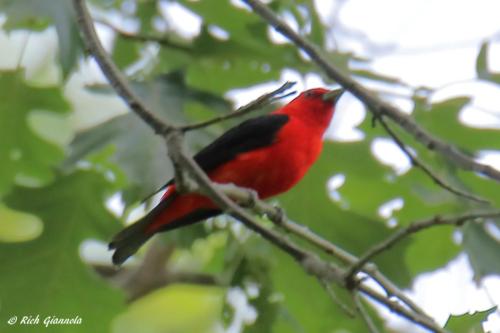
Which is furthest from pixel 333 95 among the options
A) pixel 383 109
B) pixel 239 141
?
pixel 383 109

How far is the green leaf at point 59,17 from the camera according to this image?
4.16 metres

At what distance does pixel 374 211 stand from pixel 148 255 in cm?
126

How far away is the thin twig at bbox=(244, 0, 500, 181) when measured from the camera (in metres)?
2.90

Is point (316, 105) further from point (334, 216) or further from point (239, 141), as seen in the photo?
point (239, 141)

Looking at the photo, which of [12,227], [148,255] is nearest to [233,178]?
[148,255]

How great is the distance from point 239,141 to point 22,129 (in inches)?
49.9

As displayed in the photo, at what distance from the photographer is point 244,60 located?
512 cm

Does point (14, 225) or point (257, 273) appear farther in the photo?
Result: point (14, 225)

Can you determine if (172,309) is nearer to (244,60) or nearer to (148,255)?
(148,255)

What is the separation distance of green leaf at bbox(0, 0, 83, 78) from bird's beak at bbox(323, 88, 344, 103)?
143cm

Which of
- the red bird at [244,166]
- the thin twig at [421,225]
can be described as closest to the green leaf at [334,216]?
the red bird at [244,166]

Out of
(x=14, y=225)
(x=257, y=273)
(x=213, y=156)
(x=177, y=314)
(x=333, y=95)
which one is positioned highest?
(x=213, y=156)

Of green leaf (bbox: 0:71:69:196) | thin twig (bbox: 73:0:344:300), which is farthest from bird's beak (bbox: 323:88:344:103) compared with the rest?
thin twig (bbox: 73:0:344:300)

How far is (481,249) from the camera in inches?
173
